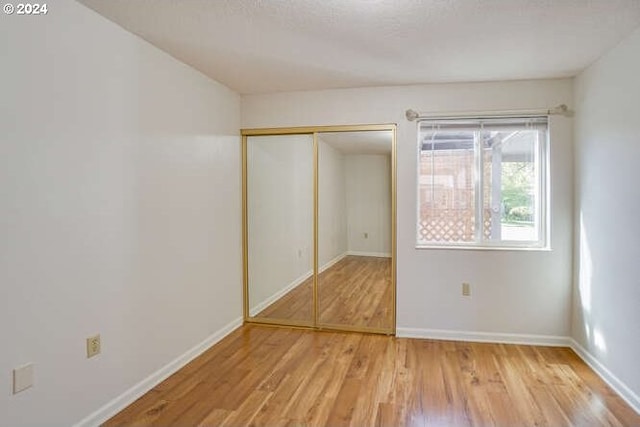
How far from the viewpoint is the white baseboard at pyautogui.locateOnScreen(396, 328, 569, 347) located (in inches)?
137

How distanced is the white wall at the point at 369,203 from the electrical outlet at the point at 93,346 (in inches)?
92.8

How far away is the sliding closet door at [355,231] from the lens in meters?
3.81

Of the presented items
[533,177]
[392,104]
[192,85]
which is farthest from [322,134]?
[533,177]

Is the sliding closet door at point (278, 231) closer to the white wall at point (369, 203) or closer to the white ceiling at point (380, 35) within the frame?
the white wall at point (369, 203)

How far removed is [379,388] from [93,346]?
5.84 feet

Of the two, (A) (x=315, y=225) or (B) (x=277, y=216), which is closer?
(A) (x=315, y=225)

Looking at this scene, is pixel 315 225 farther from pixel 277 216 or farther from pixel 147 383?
pixel 147 383

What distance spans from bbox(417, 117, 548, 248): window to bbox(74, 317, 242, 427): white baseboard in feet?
6.78

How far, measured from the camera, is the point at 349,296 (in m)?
3.99

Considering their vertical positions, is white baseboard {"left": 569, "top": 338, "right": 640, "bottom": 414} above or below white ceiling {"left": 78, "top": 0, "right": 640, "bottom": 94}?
below

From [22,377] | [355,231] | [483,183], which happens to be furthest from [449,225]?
[22,377]

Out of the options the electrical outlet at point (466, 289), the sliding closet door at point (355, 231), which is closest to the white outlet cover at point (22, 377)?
the sliding closet door at point (355, 231)

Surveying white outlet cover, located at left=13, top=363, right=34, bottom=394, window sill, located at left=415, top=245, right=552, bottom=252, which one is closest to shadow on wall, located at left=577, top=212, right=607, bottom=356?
window sill, located at left=415, top=245, right=552, bottom=252

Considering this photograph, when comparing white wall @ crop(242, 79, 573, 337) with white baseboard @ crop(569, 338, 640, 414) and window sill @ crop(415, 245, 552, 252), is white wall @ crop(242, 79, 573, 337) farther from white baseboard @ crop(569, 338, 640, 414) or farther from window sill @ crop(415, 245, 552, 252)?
white baseboard @ crop(569, 338, 640, 414)
